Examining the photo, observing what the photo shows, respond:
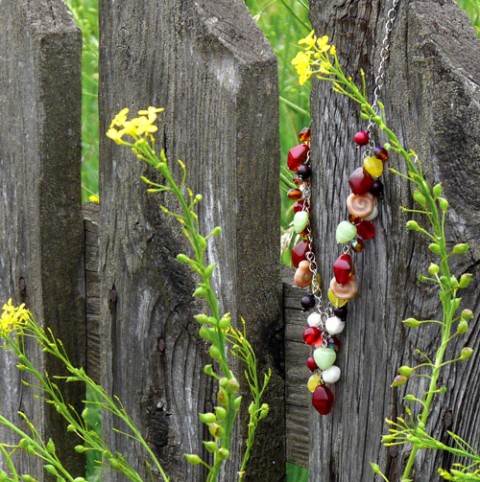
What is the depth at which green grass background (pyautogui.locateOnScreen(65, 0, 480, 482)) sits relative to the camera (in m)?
2.34

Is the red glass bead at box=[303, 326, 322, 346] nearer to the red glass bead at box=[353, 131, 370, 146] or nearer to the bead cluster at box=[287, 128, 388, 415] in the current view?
the bead cluster at box=[287, 128, 388, 415]

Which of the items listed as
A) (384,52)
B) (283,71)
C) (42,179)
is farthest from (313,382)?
(283,71)

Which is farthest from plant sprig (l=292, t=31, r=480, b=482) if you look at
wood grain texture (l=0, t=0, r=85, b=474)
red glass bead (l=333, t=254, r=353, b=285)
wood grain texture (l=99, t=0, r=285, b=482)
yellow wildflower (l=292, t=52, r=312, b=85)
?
wood grain texture (l=0, t=0, r=85, b=474)

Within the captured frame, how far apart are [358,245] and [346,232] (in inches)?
1.2

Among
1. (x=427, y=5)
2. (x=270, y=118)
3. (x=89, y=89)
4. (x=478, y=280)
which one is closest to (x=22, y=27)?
(x=270, y=118)

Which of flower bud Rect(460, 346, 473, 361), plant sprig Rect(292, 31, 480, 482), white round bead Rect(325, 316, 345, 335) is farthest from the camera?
white round bead Rect(325, 316, 345, 335)

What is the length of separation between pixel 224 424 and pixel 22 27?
1025 millimetres

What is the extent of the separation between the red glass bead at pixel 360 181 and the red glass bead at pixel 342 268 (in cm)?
10

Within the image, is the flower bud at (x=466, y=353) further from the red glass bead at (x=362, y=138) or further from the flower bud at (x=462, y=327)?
the red glass bead at (x=362, y=138)

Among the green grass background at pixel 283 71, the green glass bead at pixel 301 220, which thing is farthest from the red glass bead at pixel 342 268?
the green grass background at pixel 283 71

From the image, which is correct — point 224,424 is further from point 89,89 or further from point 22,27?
point 89,89

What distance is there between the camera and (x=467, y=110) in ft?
4.11

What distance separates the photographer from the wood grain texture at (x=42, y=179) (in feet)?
6.20

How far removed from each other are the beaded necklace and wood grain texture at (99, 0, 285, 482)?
8 centimetres
